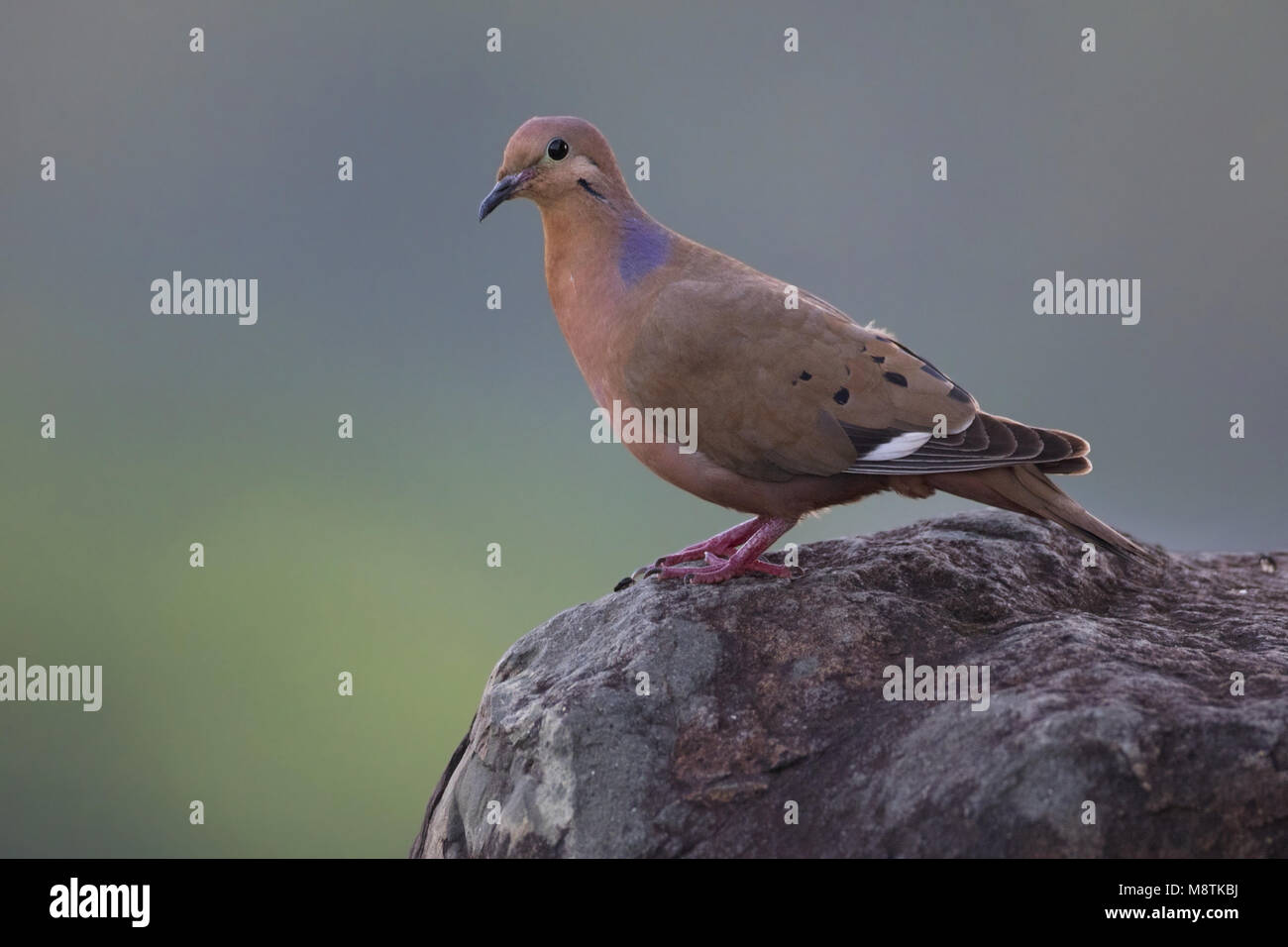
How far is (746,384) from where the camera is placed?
17.1ft

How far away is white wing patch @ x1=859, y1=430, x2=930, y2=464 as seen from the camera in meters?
5.08

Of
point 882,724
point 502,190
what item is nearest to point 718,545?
point 882,724

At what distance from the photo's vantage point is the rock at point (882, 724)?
388 centimetres

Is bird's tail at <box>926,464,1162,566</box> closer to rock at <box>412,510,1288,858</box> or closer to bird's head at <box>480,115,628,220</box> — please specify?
rock at <box>412,510,1288,858</box>

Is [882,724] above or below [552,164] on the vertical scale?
below

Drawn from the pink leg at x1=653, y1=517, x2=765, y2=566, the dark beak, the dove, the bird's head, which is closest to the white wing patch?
the dove

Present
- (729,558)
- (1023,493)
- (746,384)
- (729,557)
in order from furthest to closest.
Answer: (729,557) → (729,558) → (746,384) → (1023,493)

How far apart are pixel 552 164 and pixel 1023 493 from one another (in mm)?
2565

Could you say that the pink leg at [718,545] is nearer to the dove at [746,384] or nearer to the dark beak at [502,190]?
the dove at [746,384]

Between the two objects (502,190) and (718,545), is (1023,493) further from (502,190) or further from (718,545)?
(502,190)

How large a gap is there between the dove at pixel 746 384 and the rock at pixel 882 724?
407 mm

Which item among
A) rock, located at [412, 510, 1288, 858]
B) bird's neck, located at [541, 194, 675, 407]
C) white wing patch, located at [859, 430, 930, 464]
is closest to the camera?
rock, located at [412, 510, 1288, 858]

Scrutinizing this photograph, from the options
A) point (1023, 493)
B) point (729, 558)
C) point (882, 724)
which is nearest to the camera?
point (882, 724)

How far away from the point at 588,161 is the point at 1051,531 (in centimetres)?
292
